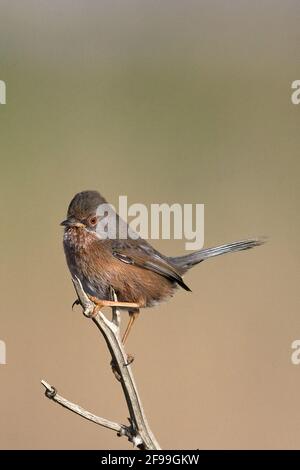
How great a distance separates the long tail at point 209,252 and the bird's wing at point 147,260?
0.85 ft

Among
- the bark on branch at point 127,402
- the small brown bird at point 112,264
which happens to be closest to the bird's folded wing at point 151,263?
the small brown bird at point 112,264

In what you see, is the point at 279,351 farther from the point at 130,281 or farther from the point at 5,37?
the point at 5,37

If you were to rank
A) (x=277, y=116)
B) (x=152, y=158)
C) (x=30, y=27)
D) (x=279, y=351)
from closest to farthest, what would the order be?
(x=279, y=351) < (x=152, y=158) < (x=277, y=116) < (x=30, y=27)

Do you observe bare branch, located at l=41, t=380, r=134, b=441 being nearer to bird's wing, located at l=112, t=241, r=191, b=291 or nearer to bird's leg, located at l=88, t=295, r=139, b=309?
bird's leg, located at l=88, t=295, r=139, b=309

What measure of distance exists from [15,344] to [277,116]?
360 cm

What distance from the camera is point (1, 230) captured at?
267 inches

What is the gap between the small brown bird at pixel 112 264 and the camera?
12.7 ft

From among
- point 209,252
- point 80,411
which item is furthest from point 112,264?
point 80,411

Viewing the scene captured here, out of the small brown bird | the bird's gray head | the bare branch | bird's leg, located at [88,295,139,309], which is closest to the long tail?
the small brown bird

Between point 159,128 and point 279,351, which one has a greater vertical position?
point 159,128

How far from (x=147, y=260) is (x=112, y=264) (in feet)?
0.81

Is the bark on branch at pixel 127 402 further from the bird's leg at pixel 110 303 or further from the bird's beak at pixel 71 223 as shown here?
the bird's beak at pixel 71 223
